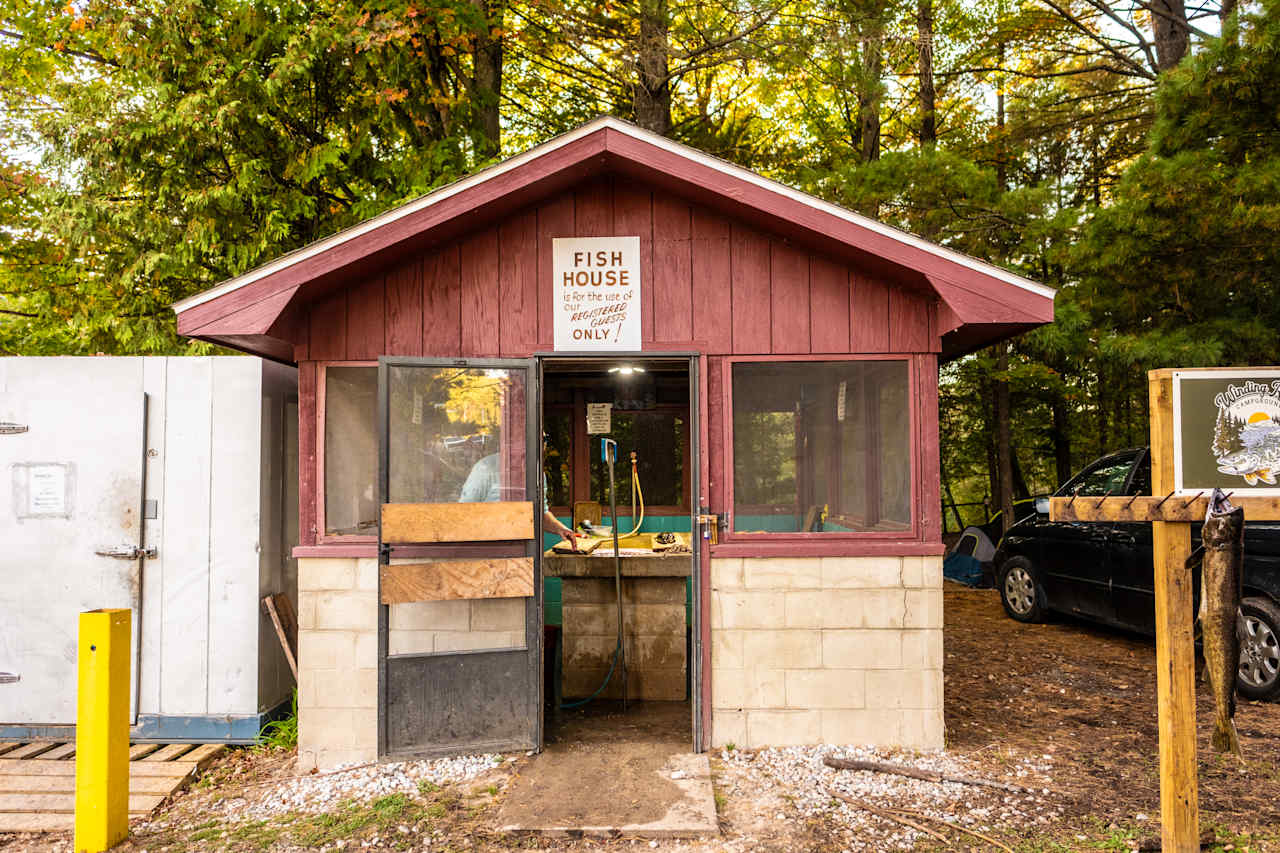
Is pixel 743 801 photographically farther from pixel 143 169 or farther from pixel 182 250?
pixel 143 169

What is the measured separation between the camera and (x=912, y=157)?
866 cm

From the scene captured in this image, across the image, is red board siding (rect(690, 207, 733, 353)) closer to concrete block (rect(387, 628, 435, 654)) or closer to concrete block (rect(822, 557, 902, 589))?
concrete block (rect(822, 557, 902, 589))

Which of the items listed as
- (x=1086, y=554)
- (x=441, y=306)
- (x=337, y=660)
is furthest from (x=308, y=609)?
(x=1086, y=554)

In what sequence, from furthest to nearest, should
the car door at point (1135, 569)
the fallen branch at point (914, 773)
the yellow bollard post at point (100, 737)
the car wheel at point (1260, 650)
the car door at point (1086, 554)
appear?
the car door at point (1086, 554) → the car door at point (1135, 569) → the car wheel at point (1260, 650) → the fallen branch at point (914, 773) → the yellow bollard post at point (100, 737)

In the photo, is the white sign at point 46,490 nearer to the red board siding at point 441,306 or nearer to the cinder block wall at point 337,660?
the cinder block wall at point 337,660

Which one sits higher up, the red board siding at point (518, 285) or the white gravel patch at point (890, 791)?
the red board siding at point (518, 285)

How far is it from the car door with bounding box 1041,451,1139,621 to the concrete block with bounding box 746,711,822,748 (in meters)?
3.29

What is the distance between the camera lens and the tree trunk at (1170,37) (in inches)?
333

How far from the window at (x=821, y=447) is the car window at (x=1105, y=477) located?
10.4ft

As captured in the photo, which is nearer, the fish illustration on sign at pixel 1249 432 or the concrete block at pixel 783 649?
the fish illustration on sign at pixel 1249 432

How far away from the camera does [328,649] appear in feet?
14.9

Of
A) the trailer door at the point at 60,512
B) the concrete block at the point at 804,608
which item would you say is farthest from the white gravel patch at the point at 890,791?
the trailer door at the point at 60,512

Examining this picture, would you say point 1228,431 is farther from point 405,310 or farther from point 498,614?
point 405,310

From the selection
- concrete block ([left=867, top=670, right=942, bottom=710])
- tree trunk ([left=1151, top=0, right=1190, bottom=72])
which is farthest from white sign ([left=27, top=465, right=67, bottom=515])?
tree trunk ([left=1151, top=0, right=1190, bottom=72])
